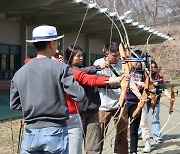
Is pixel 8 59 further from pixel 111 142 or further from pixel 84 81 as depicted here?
pixel 84 81

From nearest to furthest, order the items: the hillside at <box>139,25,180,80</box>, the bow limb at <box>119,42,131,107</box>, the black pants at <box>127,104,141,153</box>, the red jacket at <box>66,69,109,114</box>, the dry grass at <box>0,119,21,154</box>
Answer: the red jacket at <box>66,69,109,114</box> → the bow limb at <box>119,42,131,107</box> → the black pants at <box>127,104,141,153</box> → the dry grass at <box>0,119,21,154</box> → the hillside at <box>139,25,180,80</box>

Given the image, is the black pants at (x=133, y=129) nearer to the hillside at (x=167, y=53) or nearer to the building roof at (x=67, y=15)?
the building roof at (x=67, y=15)

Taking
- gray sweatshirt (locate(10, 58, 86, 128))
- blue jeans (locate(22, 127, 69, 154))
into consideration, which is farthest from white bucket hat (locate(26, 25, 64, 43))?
blue jeans (locate(22, 127, 69, 154))

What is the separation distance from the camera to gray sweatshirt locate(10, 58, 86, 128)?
3188mm

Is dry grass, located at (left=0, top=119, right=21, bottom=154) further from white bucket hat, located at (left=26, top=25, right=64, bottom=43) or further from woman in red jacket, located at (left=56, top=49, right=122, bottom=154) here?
white bucket hat, located at (left=26, top=25, right=64, bottom=43)

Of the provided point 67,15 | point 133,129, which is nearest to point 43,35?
point 133,129

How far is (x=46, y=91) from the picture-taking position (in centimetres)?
319

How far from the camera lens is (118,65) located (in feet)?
17.8

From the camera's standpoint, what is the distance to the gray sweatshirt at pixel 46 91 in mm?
3188

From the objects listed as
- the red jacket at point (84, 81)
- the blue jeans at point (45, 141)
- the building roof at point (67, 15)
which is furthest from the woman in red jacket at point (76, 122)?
the building roof at point (67, 15)

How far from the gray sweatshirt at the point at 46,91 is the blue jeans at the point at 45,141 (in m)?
0.05

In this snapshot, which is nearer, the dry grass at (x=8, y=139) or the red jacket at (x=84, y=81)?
the red jacket at (x=84, y=81)

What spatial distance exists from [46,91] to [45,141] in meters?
0.38

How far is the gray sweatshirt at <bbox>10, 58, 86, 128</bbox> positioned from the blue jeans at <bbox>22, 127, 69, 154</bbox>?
0.05 meters
